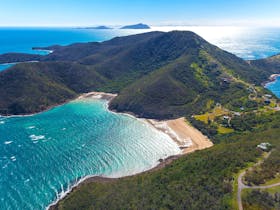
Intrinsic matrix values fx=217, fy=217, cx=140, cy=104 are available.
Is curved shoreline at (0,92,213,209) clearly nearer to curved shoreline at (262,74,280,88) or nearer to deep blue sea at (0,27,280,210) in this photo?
deep blue sea at (0,27,280,210)

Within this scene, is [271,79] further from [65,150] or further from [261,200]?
[65,150]

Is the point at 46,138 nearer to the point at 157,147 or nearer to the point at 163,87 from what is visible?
the point at 157,147

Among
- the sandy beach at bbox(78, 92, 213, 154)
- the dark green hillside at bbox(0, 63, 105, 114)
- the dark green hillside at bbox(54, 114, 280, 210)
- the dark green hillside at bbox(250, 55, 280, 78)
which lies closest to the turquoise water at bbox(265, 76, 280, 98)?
the dark green hillside at bbox(250, 55, 280, 78)

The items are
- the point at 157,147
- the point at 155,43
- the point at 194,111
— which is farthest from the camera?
the point at 155,43

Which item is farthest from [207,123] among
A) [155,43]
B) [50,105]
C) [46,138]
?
[155,43]

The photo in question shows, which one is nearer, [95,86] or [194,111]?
[194,111]

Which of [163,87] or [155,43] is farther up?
[155,43]
